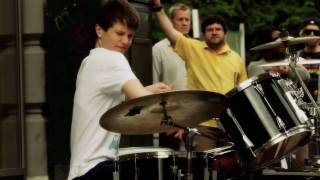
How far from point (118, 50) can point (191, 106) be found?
50 cm

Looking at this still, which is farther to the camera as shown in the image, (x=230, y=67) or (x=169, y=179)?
(x=230, y=67)

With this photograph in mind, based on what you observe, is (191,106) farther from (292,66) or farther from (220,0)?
(220,0)

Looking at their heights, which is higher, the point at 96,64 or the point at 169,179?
the point at 96,64

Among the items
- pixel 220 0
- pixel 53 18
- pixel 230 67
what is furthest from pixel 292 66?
pixel 220 0

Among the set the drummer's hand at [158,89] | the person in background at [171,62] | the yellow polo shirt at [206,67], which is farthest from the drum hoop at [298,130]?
the person in background at [171,62]

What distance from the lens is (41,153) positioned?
752 centimetres

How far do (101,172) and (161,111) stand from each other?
443 mm

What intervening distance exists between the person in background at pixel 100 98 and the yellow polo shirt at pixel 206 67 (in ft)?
9.72

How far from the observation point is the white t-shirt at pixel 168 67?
27.8ft

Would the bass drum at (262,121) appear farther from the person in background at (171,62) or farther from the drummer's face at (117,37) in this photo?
the person in background at (171,62)

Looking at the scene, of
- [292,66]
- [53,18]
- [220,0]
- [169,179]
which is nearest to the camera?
[169,179]

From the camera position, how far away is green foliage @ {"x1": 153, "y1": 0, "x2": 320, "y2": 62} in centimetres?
1647

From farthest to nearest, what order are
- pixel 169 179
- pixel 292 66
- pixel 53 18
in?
pixel 53 18, pixel 292 66, pixel 169 179

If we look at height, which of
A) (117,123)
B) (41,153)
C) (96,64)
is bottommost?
(41,153)
